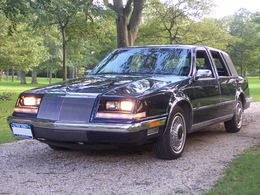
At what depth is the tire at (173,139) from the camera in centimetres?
415

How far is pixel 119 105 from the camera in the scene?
3.62 meters

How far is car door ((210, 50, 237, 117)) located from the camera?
19.3 ft

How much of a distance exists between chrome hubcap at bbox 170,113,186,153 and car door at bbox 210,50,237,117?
1.61 meters

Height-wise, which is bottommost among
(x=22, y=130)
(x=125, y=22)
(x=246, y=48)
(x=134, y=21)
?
(x=22, y=130)

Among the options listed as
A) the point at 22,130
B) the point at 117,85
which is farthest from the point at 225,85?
the point at 22,130

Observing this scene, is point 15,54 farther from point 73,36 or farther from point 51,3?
point 51,3

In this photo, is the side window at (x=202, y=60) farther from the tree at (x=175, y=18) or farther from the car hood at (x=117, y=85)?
the tree at (x=175, y=18)

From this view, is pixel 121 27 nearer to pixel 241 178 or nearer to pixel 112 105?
pixel 112 105

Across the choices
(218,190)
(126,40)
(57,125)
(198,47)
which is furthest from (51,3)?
(218,190)

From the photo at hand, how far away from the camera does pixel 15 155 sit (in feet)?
15.7

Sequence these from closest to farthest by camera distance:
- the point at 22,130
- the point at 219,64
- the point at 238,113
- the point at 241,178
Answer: the point at 241,178 < the point at 22,130 < the point at 219,64 < the point at 238,113

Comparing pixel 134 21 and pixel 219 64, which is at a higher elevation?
pixel 134 21

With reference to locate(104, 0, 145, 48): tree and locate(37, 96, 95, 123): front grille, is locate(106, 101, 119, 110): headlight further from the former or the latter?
locate(104, 0, 145, 48): tree

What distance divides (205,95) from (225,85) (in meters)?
1.07
